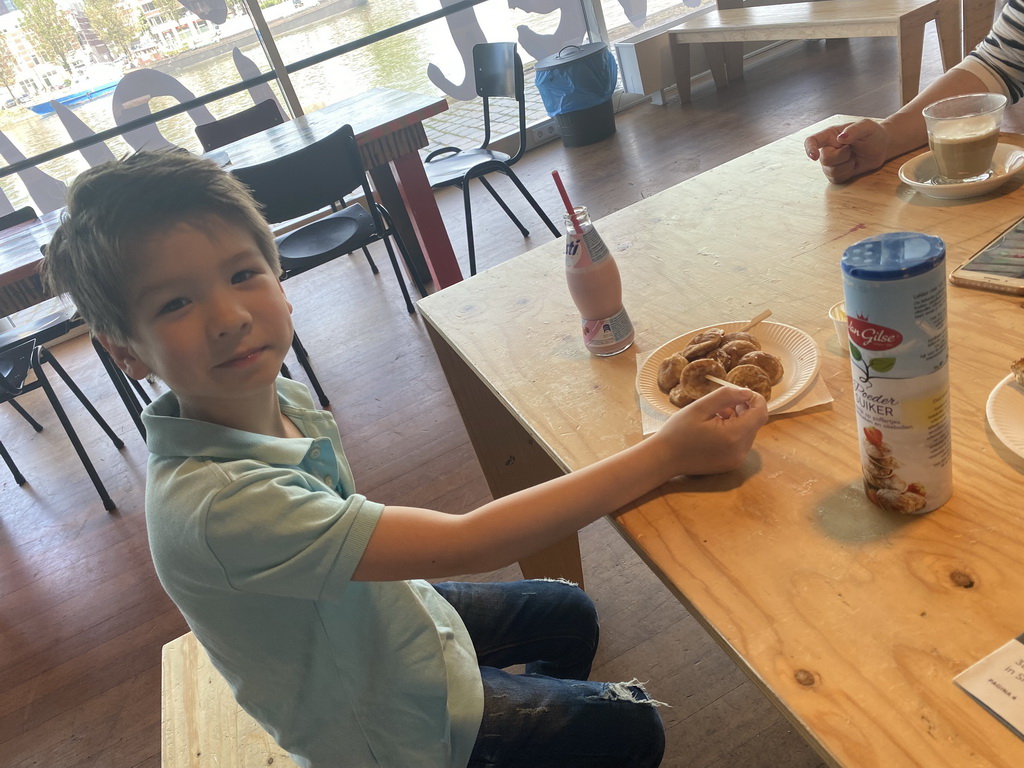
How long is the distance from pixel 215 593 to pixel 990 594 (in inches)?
29.8

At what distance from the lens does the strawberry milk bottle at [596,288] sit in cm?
108

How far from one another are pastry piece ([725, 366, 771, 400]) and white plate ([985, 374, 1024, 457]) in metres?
0.22

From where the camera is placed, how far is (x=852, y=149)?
1.36 metres

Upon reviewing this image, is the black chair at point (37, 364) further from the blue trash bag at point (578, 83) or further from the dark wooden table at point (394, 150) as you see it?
the blue trash bag at point (578, 83)

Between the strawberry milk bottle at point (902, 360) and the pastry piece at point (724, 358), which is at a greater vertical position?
the strawberry milk bottle at point (902, 360)

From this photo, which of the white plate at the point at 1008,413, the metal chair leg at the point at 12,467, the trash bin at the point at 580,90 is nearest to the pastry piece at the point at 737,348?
the white plate at the point at 1008,413

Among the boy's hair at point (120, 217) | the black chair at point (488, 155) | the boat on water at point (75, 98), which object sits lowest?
the black chair at point (488, 155)

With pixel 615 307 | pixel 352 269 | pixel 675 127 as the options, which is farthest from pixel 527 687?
pixel 675 127

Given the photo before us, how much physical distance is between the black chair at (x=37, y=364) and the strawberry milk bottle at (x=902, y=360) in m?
2.72

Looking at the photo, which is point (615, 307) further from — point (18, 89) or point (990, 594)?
point (18, 89)

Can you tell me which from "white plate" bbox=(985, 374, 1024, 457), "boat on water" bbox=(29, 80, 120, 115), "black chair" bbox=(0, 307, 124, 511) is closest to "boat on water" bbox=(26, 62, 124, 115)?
"boat on water" bbox=(29, 80, 120, 115)

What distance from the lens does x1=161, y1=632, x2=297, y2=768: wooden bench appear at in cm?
119

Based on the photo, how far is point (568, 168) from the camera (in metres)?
4.64

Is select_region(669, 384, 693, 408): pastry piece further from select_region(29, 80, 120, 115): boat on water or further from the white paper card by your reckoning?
select_region(29, 80, 120, 115): boat on water
